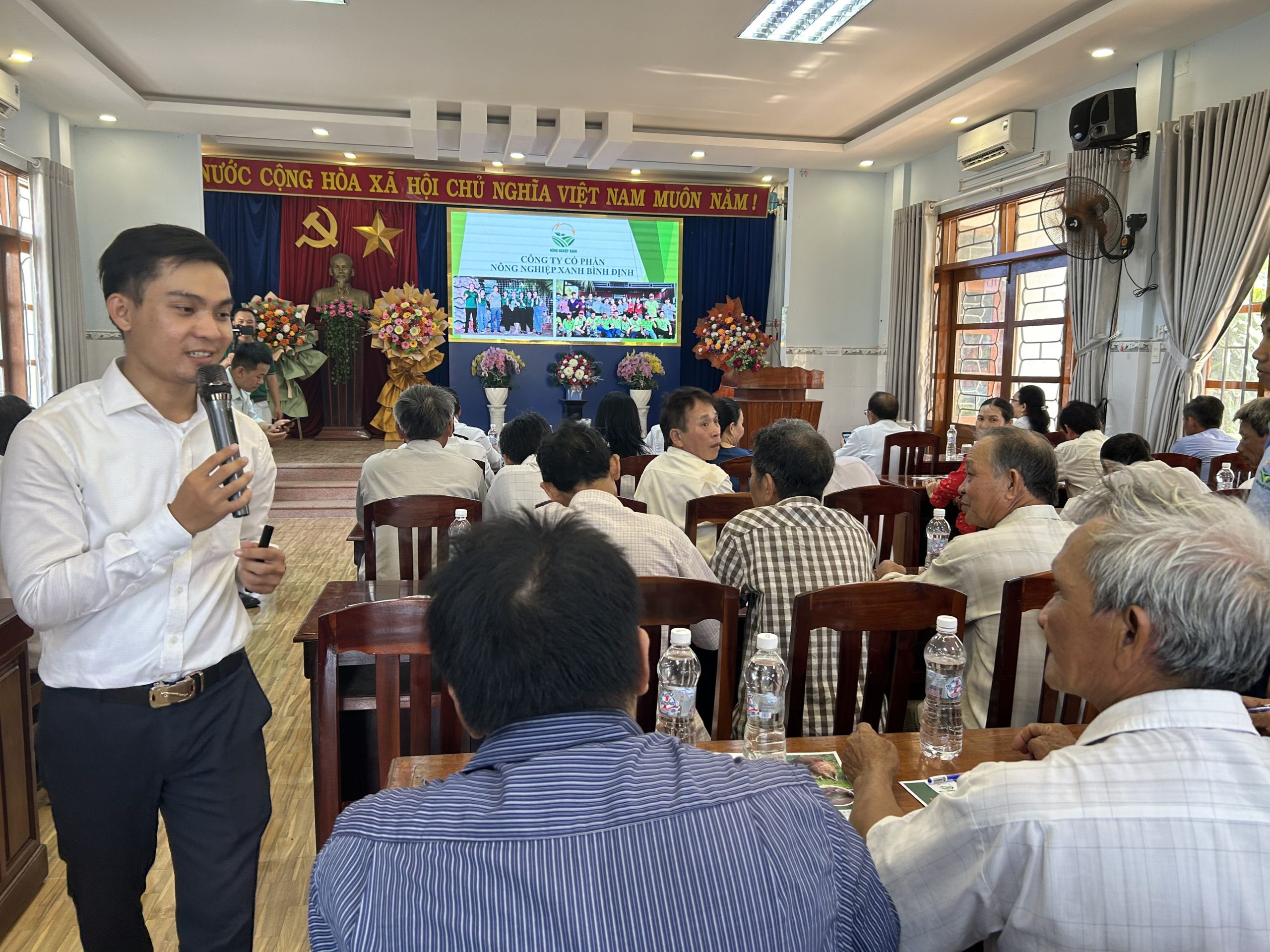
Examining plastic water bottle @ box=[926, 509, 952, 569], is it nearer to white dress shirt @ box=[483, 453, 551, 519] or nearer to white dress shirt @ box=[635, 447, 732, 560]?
white dress shirt @ box=[635, 447, 732, 560]

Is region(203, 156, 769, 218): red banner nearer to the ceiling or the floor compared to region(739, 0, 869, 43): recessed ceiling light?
nearer to the floor

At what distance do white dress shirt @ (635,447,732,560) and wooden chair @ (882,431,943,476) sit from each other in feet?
7.50

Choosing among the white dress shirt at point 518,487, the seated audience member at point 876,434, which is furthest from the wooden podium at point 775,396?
the white dress shirt at point 518,487

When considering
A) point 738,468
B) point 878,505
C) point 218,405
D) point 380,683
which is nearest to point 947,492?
point 878,505

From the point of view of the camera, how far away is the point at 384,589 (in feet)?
8.66

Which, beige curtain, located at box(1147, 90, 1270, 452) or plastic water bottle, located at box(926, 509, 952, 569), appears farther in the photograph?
beige curtain, located at box(1147, 90, 1270, 452)

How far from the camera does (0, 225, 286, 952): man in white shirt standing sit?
1.36 metres

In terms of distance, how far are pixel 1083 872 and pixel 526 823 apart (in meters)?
0.58

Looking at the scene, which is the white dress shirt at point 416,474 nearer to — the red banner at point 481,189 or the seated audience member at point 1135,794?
the seated audience member at point 1135,794

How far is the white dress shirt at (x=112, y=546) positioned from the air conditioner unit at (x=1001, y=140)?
7.20 m

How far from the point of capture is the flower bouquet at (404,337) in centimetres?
966

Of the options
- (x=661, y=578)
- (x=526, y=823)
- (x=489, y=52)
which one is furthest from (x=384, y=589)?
(x=489, y=52)

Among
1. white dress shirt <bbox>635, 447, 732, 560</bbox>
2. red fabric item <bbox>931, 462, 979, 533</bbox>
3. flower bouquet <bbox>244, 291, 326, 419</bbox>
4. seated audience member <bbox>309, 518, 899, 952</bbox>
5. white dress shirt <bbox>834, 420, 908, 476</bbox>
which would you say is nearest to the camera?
seated audience member <bbox>309, 518, 899, 952</bbox>

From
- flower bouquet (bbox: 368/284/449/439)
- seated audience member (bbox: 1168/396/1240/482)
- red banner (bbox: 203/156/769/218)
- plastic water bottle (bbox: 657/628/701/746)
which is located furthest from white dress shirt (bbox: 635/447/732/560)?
red banner (bbox: 203/156/769/218)
